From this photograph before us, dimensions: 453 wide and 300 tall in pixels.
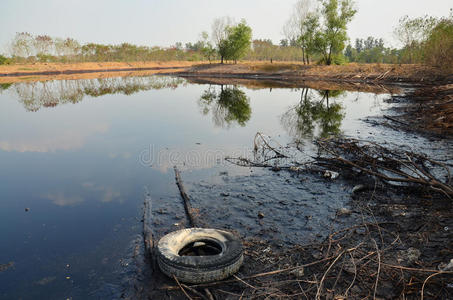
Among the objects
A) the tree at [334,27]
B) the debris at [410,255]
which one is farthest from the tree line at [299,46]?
the debris at [410,255]

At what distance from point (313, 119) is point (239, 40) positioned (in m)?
57.1

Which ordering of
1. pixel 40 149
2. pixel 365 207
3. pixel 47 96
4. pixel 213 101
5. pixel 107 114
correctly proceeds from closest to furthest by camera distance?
pixel 365 207
pixel 40 149
pixel 107 114
pixel 213 101
pixel 47 96

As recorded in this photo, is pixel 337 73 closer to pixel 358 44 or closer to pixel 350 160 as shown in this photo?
pixel 350 160

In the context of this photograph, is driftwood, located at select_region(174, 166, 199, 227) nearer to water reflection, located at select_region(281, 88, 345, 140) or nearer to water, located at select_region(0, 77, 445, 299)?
water, located at select_region(0, 77, 445, 299)

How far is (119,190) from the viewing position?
753 centimetres

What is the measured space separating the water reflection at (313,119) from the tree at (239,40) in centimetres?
4949

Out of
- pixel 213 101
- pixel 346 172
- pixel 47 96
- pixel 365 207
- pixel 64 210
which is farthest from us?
pixel 47 96

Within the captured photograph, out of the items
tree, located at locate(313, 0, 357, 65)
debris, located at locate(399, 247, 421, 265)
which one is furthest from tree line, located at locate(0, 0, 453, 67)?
debris, located at locate(399, 247, 421, 265)

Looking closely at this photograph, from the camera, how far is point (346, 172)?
25.7 feet

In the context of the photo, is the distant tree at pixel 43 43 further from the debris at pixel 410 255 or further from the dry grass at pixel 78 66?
the debris at pixel 410 255

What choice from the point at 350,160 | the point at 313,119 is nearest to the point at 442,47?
the point at 313,119

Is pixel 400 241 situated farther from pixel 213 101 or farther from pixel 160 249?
pixel 213 101

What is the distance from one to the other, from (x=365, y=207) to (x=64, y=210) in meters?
→ 7.11

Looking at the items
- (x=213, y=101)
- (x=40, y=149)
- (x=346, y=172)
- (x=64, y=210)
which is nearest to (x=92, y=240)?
(x=64, y=210)
